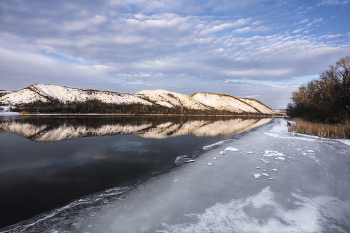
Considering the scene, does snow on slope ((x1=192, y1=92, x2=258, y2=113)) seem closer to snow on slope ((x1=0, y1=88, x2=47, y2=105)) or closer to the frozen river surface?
snow on slope ((x1=0, y1=88, x2=47, y2=105))

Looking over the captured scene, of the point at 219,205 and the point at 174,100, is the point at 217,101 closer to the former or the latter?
the point at 174,100

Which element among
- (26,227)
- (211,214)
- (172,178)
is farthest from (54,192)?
(211,214)

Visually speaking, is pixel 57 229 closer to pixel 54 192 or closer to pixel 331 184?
pixel 54 192

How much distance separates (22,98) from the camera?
64062 mm

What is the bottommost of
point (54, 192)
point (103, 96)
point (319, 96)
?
point (54, 192)

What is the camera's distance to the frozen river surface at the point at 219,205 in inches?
112

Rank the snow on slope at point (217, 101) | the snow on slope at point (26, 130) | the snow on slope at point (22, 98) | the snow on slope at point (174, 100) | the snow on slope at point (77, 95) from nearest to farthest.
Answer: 1. the snow on slope at point (26, 130)
2. the snow on slope at point (22, 98)
3. the snow on slope at point (77, 95)
4. the snow on slope at point (174, 100)
5. the snow on slope at point (217, 101)

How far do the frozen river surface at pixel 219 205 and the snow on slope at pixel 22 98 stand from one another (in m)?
78.9

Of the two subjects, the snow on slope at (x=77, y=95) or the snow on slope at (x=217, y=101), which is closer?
the snow on slope at (x=77, y=95)

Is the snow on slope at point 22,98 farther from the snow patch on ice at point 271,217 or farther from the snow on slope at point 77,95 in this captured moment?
the snow patch on ice at point 271,217

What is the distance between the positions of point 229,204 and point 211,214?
609mm

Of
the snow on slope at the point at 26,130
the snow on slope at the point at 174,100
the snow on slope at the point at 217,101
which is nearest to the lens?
Answer: the snow on slope at the point at 26,130

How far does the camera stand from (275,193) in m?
4.03

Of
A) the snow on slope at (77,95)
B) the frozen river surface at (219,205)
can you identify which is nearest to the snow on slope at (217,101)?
the snow on slope at (77,95)
